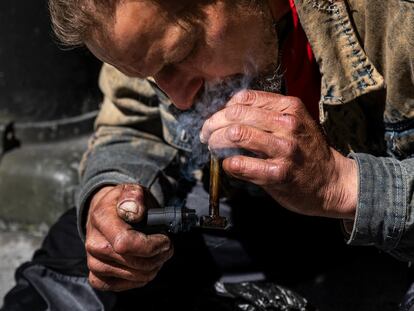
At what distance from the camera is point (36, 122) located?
9.06 ft

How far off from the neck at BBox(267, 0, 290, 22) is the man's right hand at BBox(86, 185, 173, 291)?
0.51 m

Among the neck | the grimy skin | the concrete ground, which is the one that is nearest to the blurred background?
the concrete ground

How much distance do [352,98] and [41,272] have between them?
0.99m

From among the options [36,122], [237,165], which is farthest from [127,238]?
[36,122]

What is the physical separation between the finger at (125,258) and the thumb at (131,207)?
0.29 ft

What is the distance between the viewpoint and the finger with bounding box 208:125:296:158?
1.35 meters

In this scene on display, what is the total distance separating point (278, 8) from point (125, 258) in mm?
660

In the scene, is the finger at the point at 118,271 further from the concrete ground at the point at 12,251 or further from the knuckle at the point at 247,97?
the concrete ground at the point at 12,251

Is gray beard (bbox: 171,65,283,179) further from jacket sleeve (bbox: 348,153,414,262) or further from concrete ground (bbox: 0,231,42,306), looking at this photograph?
concrete ground (bbox: 0,231,42,306)

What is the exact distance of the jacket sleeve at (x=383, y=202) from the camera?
1.48m

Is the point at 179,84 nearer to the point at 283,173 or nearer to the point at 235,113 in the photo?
the point at 235,113

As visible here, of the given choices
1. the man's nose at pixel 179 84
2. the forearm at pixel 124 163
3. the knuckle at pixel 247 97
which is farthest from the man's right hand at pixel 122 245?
the knuckle at pixel 247 97

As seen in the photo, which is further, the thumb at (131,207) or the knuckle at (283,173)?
the thumb at (131,207)

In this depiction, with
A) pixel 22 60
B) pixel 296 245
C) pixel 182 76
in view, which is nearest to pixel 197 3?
pixel 182 76
